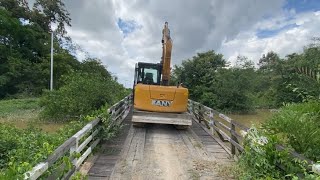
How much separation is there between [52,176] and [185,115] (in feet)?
28.3

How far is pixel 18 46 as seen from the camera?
45500 mm

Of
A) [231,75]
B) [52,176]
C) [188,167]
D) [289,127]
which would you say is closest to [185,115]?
[188,167]

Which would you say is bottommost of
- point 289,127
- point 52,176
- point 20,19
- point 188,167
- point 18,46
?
point 188,167

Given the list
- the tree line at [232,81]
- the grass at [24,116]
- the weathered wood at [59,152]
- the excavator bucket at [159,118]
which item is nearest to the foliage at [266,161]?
the weathered wood at [59,152]

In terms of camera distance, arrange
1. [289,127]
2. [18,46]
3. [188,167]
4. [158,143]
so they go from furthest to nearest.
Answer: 1. [18,46]
2. [158,143]
3. [188,167]
4. [289,127]

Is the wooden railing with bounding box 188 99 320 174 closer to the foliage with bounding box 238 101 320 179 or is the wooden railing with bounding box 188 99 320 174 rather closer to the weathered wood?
the foliage with bounding box 238 101 320 179

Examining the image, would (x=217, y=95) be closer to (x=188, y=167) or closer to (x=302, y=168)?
(x=188, y=167)

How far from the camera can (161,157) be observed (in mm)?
8016

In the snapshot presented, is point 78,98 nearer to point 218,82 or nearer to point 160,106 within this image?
point 160,106

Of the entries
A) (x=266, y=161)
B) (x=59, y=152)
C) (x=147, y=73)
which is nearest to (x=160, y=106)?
(x=147, y=73)

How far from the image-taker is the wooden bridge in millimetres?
5340

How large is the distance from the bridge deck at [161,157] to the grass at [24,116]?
7.09 metres

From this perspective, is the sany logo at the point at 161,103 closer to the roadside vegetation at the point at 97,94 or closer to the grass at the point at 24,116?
the roadside vegetation at the point at 97,94

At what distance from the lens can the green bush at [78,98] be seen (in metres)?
16.6
